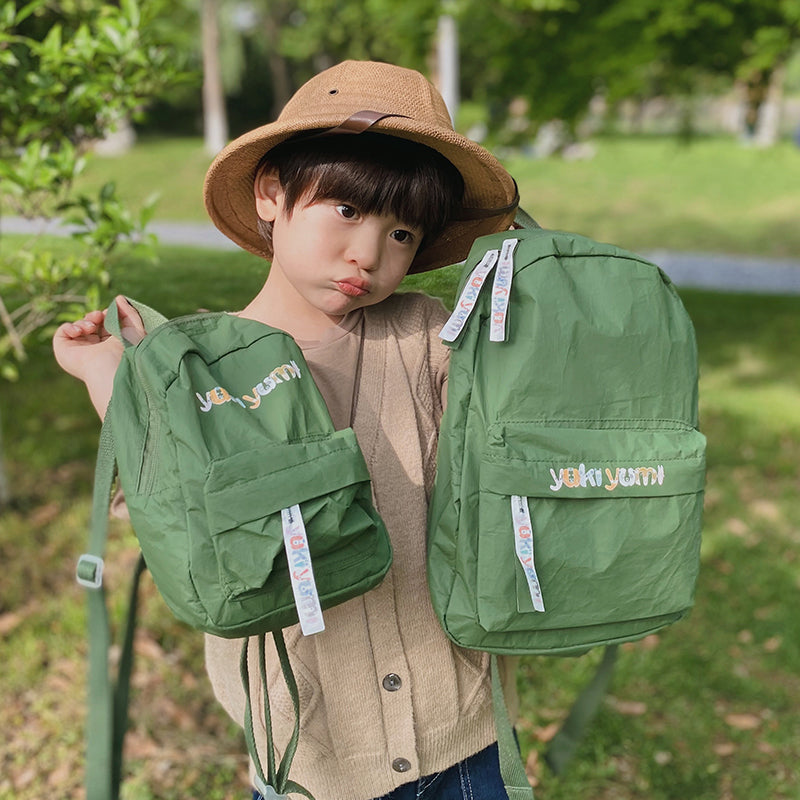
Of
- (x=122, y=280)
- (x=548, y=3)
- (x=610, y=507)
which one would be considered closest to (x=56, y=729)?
(x=122, y=280)

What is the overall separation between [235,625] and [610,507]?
0.67 metres

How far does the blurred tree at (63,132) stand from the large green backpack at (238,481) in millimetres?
1053

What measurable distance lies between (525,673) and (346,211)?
2478 millimetres

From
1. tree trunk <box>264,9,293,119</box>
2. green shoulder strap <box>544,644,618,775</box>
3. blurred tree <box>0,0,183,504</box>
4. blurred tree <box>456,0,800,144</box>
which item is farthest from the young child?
tree trunk <box>264,9,293,119</box>

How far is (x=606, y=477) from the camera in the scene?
1534 mm

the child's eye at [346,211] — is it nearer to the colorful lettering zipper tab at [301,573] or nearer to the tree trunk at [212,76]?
the colorful lettering zipper tab at [301,573]

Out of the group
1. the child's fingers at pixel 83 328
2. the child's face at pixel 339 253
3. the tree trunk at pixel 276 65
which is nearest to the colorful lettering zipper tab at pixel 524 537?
the child's face at pixel 339 253

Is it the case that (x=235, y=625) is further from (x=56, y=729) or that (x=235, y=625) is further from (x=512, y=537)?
(x=56, y=729)

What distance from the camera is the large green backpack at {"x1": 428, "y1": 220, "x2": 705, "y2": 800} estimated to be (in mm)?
1499

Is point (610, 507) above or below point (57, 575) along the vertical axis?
above

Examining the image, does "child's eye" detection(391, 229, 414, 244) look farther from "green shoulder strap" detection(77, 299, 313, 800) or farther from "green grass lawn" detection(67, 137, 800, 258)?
"green grass lawn" detection(67, 137, 800, 258)

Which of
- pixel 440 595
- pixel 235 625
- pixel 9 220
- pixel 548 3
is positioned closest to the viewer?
pixel 235 625

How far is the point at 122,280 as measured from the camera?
241 cm

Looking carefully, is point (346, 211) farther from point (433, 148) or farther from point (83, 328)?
point (83, 328)
